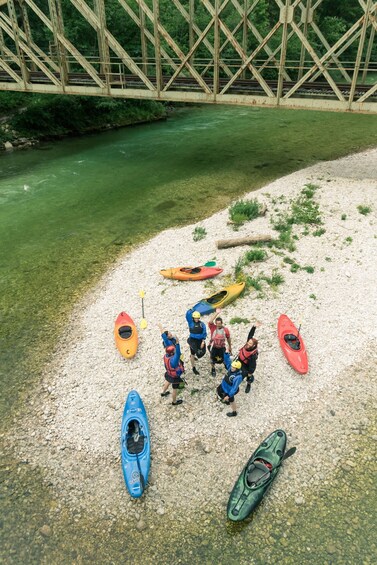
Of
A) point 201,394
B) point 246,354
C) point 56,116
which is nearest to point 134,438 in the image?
point 201,394

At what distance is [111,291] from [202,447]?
7244 mm

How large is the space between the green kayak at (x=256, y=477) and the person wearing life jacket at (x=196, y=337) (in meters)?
2.73

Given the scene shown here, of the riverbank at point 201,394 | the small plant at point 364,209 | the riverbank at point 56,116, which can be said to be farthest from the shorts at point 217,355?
the riverbank at point 56,116

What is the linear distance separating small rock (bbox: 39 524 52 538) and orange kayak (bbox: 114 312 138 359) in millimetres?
4536

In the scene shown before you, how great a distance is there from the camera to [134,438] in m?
8.99

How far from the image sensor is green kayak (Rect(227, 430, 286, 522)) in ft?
25.4

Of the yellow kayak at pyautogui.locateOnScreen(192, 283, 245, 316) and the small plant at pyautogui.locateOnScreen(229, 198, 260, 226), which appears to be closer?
the yellow kayak at pyautogui.locateOnScreen(192, 283, 245, 316)

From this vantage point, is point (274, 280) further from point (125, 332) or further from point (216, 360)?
point (125, 332)

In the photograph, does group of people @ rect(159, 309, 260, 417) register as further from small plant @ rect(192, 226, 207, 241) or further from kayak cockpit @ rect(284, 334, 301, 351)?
small plant @ rect(192, 226, 207, 241)

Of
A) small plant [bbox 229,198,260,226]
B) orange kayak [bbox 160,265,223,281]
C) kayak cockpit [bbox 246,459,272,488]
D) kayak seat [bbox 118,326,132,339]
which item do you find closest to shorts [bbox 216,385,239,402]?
kayak cockpit [bbox 246,459,272,488]

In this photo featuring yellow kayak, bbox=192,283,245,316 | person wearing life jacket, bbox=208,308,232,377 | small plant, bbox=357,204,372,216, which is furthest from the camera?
small plant, bbox=357,204,372,216

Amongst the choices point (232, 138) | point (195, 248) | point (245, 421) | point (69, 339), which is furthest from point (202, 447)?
point (232, 138)

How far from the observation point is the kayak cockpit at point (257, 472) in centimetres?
805

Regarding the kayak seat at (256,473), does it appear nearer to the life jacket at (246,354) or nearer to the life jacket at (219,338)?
the life jacket at (246,354)
